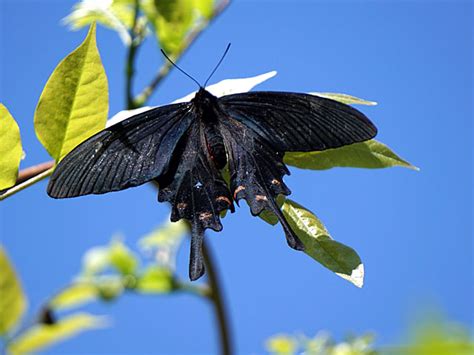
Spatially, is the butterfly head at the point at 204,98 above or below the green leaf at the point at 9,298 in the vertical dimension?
above

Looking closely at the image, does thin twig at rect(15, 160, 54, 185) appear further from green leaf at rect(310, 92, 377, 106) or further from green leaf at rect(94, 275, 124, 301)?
green leaf at rect(94, 275, 124, 301)

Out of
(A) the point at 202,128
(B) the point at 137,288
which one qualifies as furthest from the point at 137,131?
(B) the point at 137,288

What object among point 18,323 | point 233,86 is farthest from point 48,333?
point 233,86

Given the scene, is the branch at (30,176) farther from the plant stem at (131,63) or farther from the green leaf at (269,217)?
the plant stem at (131,63)

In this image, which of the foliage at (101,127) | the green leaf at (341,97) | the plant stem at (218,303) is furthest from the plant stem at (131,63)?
the green leaf at (341,97)

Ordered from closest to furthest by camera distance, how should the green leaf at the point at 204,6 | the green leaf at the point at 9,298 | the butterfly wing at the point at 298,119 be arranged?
the butterfly wing at the point at 298,119 → the green leaf at the point at 9,298 → the green leaf at the point at 204,6

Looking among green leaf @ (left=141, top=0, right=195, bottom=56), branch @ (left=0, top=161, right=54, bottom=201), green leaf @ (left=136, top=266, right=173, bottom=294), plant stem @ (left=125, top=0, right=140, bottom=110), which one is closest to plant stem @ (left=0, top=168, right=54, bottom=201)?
branch @ (left=0, top=161, right=54, bottom=201)
